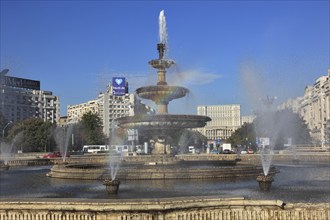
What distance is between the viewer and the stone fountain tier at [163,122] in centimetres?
2498

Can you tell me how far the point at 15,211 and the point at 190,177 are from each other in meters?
11.2

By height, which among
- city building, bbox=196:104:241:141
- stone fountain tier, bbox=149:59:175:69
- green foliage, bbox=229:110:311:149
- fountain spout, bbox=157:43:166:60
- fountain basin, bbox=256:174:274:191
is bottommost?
fountain basin, bbox=256:174:274:191

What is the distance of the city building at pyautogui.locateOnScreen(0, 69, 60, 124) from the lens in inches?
5413

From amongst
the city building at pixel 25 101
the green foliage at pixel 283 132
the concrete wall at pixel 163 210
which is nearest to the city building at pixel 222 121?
the city building at pixel 25 101

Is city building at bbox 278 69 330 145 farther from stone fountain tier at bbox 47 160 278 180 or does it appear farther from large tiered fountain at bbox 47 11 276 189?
stone fountain tier at bbox 47 160 278 180

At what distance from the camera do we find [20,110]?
148 m

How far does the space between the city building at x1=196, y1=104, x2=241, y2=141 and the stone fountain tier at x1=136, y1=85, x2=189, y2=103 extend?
152522 mm

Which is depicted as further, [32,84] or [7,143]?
[32,84]

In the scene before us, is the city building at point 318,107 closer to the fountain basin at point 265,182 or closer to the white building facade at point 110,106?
the white building facade at point 110,106

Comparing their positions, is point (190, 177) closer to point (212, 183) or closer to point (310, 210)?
point (212, 183)

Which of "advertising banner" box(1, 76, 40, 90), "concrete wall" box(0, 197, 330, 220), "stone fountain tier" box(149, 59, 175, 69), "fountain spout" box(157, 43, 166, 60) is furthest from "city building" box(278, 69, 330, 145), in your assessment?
"concrete wall" box(0, 197, 330, 220)

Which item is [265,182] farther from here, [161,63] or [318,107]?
[318,107]

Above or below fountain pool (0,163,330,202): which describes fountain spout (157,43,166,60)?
above

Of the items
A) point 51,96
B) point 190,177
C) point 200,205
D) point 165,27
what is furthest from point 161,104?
point 51,96
